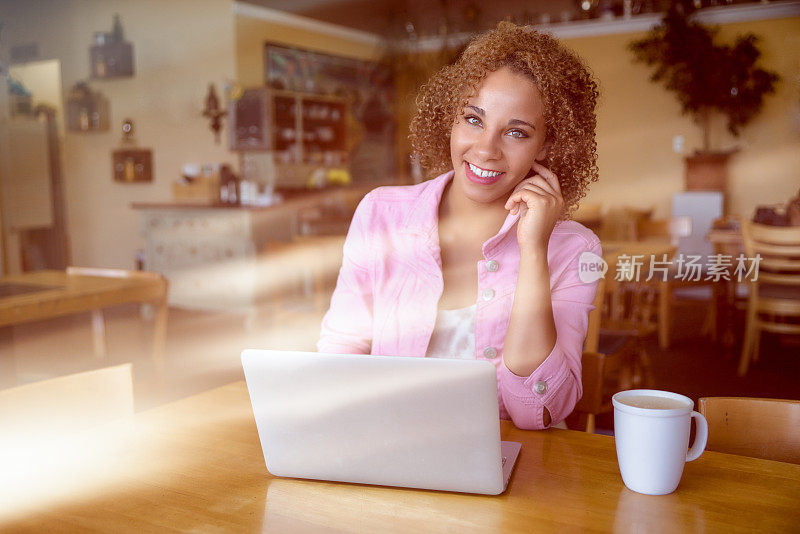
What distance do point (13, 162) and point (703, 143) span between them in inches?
256

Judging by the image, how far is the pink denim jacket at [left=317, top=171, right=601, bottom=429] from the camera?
1.27 m

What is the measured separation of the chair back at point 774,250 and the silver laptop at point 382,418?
326cm

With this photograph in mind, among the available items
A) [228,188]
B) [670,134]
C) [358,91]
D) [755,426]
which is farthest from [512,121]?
[358,91]

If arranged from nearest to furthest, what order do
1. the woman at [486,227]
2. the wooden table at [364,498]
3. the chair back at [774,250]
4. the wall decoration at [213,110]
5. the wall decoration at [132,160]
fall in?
the wooden table at [364,498]
the woman at [486,227]
the chair back at [774,250]
the wall decoration at [213,110]
the wall decoration at [132,160]

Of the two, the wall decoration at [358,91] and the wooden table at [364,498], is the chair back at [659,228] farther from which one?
the wall decoration at [358,91]

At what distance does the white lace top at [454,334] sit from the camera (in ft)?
4.44

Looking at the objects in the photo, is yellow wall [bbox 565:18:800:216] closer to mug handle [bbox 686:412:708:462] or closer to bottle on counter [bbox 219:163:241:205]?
bottle on counter [bbox 219:163:241:205]

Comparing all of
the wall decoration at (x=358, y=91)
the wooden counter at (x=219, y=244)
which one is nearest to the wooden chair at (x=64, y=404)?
the wooden counter at (x=219, y=244)

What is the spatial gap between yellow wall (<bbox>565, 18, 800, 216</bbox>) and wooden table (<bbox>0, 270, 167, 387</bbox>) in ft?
15.9

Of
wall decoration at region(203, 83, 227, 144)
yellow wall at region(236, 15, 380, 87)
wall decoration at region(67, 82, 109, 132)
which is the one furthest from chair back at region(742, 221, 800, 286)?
wall decoration at region(67, 82, 109, 132)

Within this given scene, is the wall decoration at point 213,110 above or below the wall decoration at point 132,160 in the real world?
above

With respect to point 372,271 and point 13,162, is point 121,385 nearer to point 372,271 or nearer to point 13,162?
point 372,271

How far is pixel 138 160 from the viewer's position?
6.85 meters

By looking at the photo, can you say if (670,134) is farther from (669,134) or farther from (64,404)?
(64,404)
